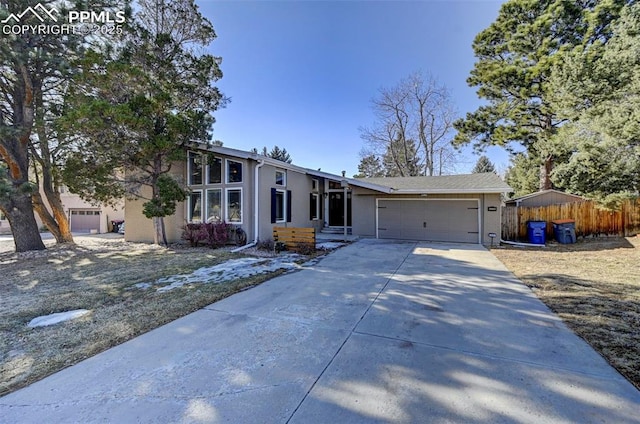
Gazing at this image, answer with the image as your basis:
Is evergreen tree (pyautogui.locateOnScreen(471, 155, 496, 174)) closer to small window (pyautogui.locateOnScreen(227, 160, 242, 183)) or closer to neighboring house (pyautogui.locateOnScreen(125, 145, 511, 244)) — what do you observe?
neighboring house (pyautogui.locateOnScreen(125, 145, 511, 244))

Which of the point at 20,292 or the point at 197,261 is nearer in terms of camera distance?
the point at 20,292

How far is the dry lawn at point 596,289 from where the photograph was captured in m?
3.09

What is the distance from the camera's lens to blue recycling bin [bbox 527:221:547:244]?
11.2m

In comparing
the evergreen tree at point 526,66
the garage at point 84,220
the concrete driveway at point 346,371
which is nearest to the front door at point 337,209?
the evergreen tree at point 526,66

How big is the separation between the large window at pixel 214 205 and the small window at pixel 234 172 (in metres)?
0.64

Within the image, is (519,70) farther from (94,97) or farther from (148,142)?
(94,97)

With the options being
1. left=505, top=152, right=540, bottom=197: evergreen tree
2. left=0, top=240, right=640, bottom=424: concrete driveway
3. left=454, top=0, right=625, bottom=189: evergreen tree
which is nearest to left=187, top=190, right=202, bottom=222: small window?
left=0, top=240, right=640, bottom=424: concrete driveway

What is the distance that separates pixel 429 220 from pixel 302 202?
18.1 feet

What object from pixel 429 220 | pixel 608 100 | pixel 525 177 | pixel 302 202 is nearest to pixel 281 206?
pixel 302 202

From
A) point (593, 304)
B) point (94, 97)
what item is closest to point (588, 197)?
point (593, 304)

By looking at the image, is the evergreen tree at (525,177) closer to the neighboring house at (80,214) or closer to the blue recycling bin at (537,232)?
the blue recycling bin at (537,232)

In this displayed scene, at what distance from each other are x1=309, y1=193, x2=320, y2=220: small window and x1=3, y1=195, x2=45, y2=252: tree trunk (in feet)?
33.0

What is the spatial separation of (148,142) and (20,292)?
202 inches

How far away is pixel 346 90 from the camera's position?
657 inches
